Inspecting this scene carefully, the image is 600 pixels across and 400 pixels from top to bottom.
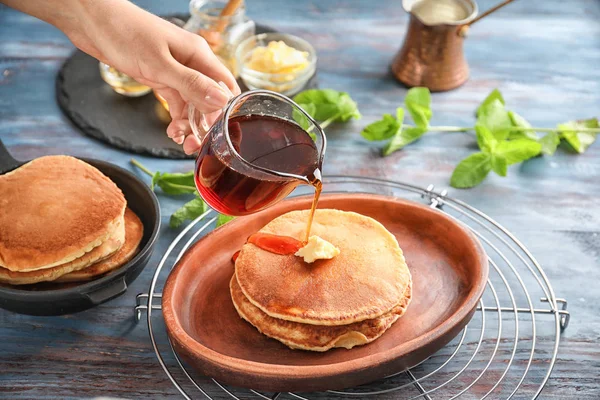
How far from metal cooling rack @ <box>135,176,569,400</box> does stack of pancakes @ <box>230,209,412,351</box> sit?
0.57 feet

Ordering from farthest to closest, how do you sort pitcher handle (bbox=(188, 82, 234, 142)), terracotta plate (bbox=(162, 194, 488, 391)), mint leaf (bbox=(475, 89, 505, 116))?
mint leaf (bbox=(475, 89, 505, 116)) → pitcher handle (bbox=(188, 82, 234, 142)) → terracotta plate (bbox=(162, 194, 488, 391))

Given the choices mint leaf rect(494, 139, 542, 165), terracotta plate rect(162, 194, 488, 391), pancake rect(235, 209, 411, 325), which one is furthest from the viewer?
mint leaf rect(494, 139, 542, 165)

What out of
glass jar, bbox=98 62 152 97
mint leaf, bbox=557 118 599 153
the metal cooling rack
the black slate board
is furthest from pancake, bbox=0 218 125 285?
mint leaf, bbox=557 118 599 153

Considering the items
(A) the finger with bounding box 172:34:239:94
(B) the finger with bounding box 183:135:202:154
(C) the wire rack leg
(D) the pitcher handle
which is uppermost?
(A) the finger with bounding box 172:34:239:94

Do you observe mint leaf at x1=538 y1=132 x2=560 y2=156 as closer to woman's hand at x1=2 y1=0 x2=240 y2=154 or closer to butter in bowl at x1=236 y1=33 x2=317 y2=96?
butter in bowl at x1=236 y1=33 x2=317 y2=96

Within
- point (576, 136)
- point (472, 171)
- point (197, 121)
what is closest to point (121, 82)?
point (197, 121)

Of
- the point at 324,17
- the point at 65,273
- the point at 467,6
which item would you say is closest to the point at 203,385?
the point at 65,273

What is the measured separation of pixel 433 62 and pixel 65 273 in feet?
6.10

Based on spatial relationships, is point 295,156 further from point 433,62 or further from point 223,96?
point 433,62

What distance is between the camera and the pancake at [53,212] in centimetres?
191

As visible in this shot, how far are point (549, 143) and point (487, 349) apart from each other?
1118 mm

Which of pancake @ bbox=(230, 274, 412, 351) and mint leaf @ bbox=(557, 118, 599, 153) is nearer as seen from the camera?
pancake @ bbox=(230, 274, 412, 351)

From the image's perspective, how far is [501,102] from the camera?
2.89m

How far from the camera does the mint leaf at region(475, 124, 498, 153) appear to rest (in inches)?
104
